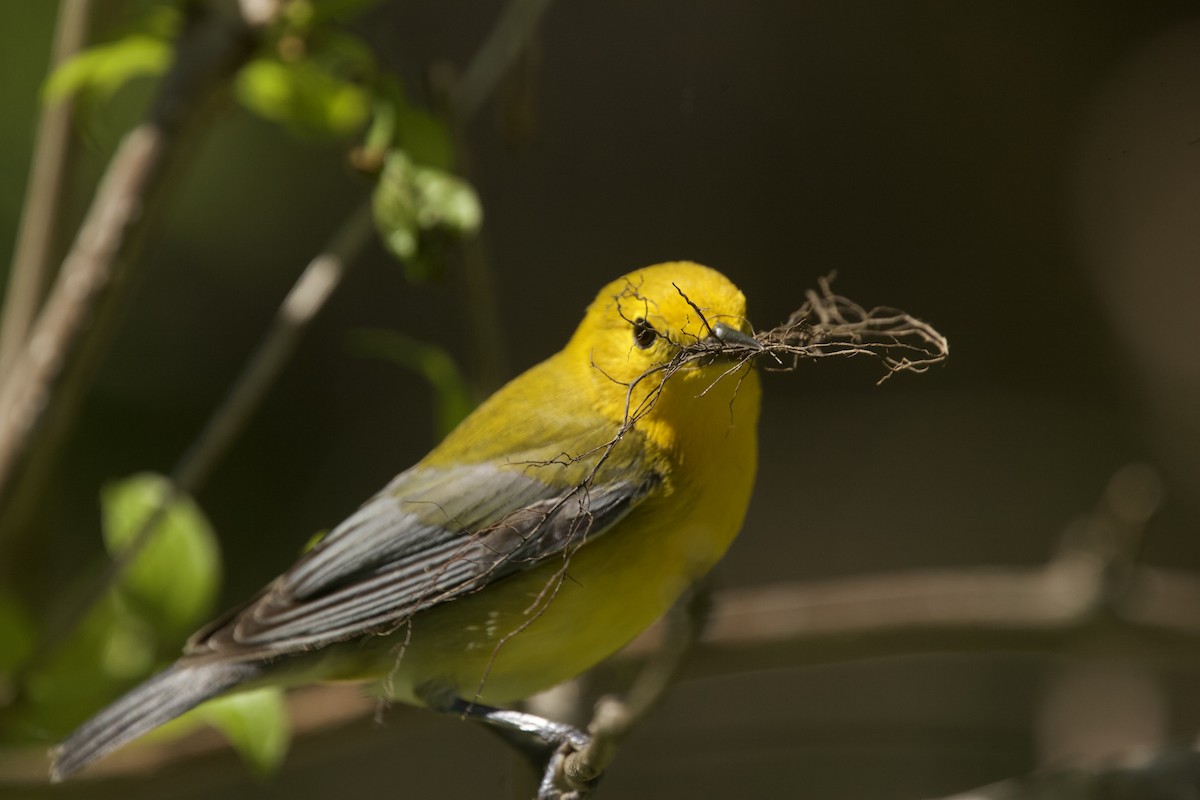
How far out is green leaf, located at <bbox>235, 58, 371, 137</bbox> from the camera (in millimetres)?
2482

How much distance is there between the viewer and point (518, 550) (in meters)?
2.06

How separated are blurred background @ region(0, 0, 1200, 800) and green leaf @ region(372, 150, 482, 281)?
7.8 inches

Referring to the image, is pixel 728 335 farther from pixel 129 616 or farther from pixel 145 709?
pixel 129 616

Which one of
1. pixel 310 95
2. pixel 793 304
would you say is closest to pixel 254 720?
pixel 310 95

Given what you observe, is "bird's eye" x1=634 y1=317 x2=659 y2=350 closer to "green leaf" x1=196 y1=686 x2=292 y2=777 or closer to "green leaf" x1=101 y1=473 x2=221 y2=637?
"green leaf" x1=196 y1=686 x2=292 y2=777

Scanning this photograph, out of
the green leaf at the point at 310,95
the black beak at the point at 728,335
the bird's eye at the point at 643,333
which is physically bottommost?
the black beak at the point at 728,335

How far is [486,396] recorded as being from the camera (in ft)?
7.54

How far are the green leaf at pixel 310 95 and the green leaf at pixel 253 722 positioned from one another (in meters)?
1.10

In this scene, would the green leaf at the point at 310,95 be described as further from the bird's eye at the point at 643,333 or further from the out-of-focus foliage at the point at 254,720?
the out-of-focus foliage at the point at 254,720

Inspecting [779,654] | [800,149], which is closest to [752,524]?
[779,654]

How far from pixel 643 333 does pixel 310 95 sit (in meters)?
1.12

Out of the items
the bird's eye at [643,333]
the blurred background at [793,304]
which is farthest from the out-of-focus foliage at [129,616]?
the bird's eye at [643,333]

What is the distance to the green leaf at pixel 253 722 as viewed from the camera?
2.36m

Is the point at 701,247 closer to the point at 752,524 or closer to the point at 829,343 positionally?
the point at 829,343
